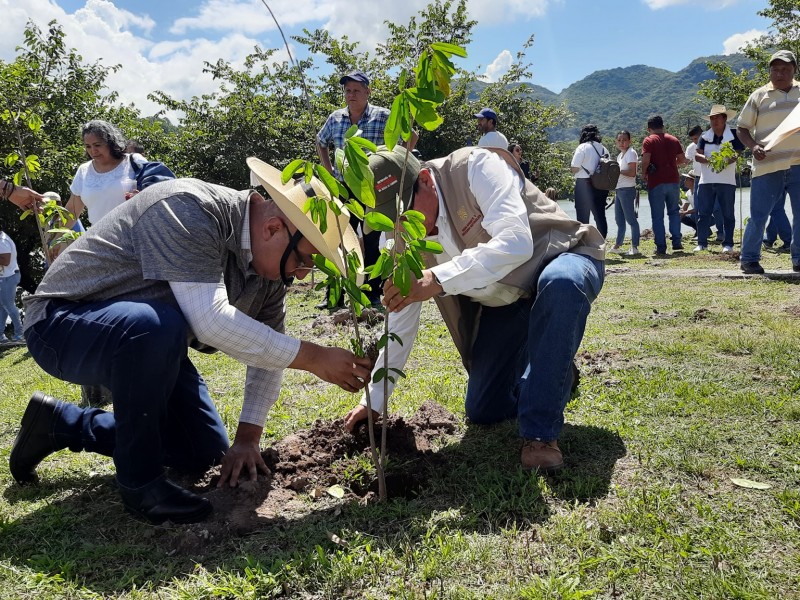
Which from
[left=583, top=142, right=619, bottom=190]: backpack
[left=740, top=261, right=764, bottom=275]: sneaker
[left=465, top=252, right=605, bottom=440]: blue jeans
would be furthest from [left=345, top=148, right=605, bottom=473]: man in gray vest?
[left=583, top=142, right=619, bottom=190]: backpack

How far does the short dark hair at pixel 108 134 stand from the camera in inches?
191

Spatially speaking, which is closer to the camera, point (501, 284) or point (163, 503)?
point (163, 503)

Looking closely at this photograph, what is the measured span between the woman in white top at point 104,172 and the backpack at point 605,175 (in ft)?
23.1

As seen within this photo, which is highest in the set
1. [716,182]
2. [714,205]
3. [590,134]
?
[590,134]

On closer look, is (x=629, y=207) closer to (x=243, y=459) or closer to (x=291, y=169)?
(x=243, y=459)

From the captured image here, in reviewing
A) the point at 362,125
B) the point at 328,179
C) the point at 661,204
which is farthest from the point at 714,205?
the point at 328,179

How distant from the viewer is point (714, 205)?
10.3 metres

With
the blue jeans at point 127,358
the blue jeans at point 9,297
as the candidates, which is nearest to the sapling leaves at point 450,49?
the blue jeans at point 127,358

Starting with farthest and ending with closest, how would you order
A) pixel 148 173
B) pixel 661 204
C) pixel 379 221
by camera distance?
1. pixel 661 204
2. pixel 148 173
3. pixel 379 221

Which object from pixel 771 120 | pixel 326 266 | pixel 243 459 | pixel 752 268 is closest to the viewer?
pixel 326 266

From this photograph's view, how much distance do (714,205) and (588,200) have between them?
7.34 ft

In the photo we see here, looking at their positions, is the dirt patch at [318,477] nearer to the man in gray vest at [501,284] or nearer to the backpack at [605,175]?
the man in gray vest at [501,284]

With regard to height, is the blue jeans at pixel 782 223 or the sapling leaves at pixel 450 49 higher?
the sapling leaves at pixel 450 49

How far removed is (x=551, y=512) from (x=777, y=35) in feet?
55.2
